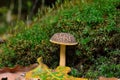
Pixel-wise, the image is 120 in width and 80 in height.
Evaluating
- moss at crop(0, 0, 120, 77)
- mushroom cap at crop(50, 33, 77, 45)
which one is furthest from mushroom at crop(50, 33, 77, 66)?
moss at crop(0, 0, 120, 77)

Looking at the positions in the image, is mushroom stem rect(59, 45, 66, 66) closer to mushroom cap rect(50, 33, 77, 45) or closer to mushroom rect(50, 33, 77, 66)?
mushroom rect(50, 33, 77, 66)

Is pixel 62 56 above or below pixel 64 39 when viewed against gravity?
below

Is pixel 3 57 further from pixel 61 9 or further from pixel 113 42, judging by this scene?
pixel 113 42

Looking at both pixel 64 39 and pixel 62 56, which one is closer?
pixel 64 39

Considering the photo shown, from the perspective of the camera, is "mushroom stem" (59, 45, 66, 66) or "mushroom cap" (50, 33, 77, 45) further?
"mushroom stem" (59, 45, 66, 66)

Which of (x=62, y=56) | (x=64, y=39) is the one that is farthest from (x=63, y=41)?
(x=62, y=56)

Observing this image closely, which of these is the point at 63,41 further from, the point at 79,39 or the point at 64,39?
the point at 79,39

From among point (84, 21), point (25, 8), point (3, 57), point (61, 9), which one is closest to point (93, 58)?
point (84, 21)
